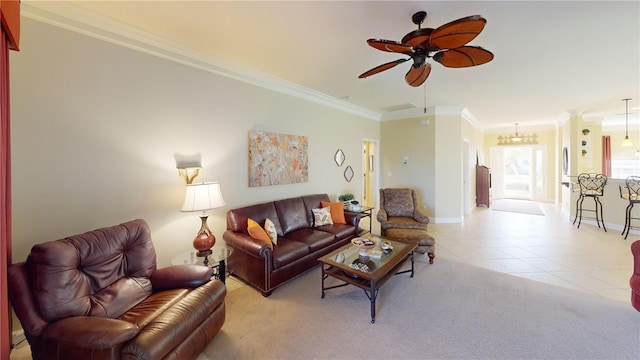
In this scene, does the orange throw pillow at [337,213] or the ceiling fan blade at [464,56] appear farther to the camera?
the orange throw pillow at [337,213]

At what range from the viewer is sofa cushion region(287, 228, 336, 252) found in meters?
3.20

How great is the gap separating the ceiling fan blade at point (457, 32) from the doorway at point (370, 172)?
14.7 ft

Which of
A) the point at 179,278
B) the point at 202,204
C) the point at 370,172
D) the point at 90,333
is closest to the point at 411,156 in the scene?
the point at 370,172

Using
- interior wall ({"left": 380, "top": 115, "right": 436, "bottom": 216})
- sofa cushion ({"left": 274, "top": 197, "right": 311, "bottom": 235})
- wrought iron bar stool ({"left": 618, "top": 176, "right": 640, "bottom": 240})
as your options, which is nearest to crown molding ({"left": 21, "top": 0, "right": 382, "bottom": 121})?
sofa cushion ({"left": 274, "top": 197, "right": 311, "bottom": 235})

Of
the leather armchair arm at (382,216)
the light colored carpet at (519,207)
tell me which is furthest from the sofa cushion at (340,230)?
the light colored carpet at (519,207)

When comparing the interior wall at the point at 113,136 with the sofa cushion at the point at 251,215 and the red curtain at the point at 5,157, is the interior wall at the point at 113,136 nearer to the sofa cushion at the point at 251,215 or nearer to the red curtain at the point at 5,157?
the sofa cushion at the point at 251,215

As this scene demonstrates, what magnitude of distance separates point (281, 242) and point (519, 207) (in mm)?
8064

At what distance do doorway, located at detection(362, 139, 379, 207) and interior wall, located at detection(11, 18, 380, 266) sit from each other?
12.4ft

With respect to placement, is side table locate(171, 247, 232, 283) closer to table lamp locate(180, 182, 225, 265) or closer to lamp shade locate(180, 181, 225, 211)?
table lamp locate(180, 182, 225, 265)

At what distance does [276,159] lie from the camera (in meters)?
3.88

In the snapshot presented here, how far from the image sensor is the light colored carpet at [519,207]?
7.00 metres

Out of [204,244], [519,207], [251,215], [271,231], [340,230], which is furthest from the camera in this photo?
[519,207]

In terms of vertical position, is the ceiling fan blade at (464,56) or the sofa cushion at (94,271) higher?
the ceiling fan blade at (464,56)

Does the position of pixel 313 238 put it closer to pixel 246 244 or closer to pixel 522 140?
pixel 246 244
